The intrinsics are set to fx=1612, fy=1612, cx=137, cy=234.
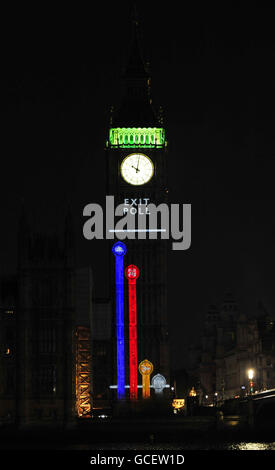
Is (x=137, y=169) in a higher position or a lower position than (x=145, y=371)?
higher

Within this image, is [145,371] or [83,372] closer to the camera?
[83,372]

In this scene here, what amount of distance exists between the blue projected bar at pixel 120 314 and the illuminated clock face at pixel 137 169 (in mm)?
8651

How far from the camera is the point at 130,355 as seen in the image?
19000 centimetres

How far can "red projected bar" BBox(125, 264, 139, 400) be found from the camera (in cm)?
18950

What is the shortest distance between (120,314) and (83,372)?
326 inches

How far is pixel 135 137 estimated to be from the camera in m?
198

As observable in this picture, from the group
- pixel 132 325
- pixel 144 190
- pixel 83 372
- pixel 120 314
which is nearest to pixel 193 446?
pixel 83 372

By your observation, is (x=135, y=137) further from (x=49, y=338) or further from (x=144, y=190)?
(x=49, y=338)

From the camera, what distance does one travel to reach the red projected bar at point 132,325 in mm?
189500

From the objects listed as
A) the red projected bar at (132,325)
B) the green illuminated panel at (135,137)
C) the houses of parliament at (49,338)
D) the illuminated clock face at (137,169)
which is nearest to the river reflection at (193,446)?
the houses of parliament at (49,338)

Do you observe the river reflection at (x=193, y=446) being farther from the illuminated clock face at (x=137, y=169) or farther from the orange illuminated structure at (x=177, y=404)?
the illuminated clock face at (x=137, y=169)
